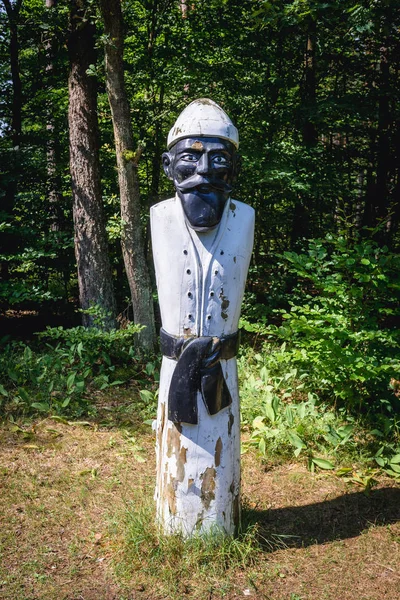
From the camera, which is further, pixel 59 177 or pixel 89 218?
pixel 59 177

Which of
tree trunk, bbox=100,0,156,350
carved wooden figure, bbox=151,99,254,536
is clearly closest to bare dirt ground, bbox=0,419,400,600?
carved wooden figure, bbox=151,99,254,536

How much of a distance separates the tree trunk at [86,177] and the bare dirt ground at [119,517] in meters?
2.43

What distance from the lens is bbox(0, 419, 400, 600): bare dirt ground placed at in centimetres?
305

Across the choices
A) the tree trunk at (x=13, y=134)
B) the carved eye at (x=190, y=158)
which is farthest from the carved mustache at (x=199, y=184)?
the tree trunk at (x=13, y=134)

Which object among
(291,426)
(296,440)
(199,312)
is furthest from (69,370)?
(199,312)

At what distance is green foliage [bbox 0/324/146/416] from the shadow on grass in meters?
2.45

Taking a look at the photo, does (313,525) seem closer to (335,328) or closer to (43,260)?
(335,328)

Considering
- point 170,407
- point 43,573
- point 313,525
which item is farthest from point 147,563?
point 313,525

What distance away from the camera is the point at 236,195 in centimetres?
834

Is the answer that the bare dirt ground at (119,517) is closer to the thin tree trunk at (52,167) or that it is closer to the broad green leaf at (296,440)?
the broad green leaf at (296,440)

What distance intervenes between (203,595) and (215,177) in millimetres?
2350

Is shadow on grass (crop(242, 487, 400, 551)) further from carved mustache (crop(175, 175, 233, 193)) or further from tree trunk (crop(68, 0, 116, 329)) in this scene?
tree trunk (crop(68, 0, 116, 329))

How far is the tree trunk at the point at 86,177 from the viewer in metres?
6.89

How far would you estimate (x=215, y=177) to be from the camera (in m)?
3.07
